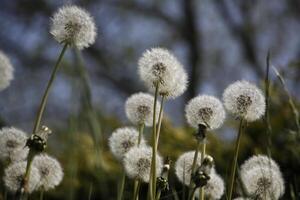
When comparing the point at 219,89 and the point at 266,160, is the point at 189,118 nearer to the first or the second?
the point at 266,160

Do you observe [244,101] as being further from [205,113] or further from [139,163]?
[139,163]

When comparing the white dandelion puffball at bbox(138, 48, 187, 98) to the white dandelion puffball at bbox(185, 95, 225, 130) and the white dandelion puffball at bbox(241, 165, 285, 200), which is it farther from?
the white dandelion puffball at bbox(241, 165, 285, 200)

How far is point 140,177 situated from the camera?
6.87ft

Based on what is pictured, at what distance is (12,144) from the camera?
2078mm

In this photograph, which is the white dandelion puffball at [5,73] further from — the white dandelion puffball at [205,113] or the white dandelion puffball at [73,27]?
the white dandelion puffball at [205,113]

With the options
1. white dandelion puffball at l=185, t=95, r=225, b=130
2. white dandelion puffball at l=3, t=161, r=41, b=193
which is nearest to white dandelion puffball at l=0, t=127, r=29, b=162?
white dandelion puffball at l=3, t=161, r=41, b=193

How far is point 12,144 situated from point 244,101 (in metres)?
0.79

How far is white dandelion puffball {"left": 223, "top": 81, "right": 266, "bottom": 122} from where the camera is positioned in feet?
7.00

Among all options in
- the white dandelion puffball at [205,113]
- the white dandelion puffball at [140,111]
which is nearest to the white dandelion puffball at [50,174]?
the white dandelion puffball at [140,111]

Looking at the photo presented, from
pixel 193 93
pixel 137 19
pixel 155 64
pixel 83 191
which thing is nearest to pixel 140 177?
pixel 155 64

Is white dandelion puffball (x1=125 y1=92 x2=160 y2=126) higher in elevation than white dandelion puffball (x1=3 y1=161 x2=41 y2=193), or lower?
higher

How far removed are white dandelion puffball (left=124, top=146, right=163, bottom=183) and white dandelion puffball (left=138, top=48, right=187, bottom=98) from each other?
22cm

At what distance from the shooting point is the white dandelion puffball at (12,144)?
6.80 feet

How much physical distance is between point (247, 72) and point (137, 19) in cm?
364
